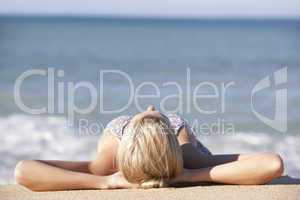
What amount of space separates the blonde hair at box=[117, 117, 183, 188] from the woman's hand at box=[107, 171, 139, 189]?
82 millimetres

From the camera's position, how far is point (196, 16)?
5416cm

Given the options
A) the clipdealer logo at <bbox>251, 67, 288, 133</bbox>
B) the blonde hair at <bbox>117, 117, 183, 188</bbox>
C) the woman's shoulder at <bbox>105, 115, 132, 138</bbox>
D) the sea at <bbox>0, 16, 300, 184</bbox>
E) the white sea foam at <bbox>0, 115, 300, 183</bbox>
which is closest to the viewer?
the blonde hair at <bbox>117, 117, 183, 188</bbox>

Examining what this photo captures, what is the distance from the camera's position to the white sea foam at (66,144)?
19.0 feet

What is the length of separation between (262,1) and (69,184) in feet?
151

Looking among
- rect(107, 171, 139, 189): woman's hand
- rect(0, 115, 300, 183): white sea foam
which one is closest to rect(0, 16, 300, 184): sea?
rect(0, 115, 300, 183): white sea foam

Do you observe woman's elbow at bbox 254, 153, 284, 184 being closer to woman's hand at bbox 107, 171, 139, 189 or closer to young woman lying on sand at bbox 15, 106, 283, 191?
young woman lying on sand at bbox 15, 106, 283, 191

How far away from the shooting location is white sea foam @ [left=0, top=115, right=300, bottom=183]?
19.0 feet

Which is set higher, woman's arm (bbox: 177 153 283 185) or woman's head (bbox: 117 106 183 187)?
woman's head (bbox: 117 106 183 187)

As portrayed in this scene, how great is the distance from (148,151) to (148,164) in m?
0.06

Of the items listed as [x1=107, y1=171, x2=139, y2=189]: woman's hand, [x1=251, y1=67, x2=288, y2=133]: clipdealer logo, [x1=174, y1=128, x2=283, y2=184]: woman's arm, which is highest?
[x1=251, y1=67, x2=288, y2=133]: clipdealer logo

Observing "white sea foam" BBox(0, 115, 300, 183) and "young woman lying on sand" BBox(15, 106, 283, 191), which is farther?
"white sea foam" BBox(0, 115, 300, 183)

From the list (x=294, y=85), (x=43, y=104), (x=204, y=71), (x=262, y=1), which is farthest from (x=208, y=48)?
(x=262, y=1)

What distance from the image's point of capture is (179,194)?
3.41 meters

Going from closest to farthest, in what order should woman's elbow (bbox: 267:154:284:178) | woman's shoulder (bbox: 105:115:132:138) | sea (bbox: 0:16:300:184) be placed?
woman's elbow (bbox: 267:154:284:178)
woman's shoulder (bbox: 105:115:132:138)
sea (bbox: 0:16:300:184)
